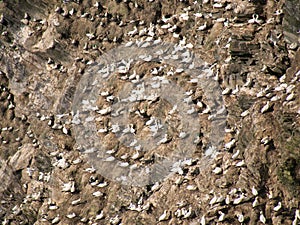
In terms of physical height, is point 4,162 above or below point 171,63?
below

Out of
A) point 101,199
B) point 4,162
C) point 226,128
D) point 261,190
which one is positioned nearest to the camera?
point 261,190

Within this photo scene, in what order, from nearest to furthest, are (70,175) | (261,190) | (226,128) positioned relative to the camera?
(261,190) < (226,128) < (70,175)

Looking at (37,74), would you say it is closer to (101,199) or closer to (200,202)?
(101,199)

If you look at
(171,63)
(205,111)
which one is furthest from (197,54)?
(205,111)

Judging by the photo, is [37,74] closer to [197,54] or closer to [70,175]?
[70,175]

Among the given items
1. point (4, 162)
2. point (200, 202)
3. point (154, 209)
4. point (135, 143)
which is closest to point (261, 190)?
point (200, 202)

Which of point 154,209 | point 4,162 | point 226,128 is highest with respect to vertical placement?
point 226,128

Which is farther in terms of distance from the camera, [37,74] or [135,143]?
[37,74]
